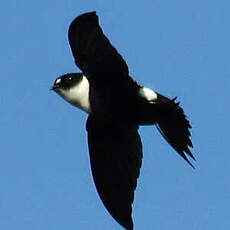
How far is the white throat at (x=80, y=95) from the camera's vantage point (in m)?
14.9

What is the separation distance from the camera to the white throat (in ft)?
48.8

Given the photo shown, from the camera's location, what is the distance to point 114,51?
1462cm

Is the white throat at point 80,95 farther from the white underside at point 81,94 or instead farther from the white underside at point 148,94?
the white underside at point 148,94

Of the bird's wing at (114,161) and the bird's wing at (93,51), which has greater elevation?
the bird's wing at (93,51)

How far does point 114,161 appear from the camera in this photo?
1544 cm

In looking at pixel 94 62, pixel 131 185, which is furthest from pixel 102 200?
pixel 94 62

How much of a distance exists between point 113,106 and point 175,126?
625mm

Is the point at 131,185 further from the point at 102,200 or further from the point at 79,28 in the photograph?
the point at 79,28

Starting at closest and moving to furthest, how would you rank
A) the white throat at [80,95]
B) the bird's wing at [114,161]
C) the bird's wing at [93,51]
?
the bird's wing at [93,51] → the white throat at [80,95] → the bird's wing at [114,161]

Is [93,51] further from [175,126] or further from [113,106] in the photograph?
[175,126]

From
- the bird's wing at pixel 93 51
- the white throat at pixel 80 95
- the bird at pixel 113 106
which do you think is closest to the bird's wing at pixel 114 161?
the bird at pixel 113 106

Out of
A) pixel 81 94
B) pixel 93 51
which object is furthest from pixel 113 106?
pixel 93 51

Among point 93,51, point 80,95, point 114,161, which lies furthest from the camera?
point 114,161

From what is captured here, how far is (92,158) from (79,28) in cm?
151
